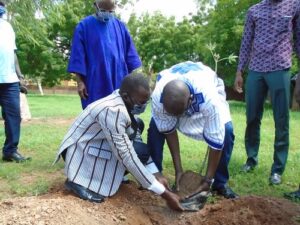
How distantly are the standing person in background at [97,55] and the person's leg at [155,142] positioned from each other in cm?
67

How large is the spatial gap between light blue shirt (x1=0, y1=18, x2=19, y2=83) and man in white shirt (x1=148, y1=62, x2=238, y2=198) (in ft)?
6.82

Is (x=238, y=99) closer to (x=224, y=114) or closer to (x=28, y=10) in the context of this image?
(x=28, y=10)

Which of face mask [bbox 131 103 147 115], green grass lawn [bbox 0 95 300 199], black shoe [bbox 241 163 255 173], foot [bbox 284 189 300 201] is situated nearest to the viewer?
face mask [bbox 131 103 147 115]

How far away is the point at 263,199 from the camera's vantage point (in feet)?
12.2

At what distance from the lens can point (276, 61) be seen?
178 inches

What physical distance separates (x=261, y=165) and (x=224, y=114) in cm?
188

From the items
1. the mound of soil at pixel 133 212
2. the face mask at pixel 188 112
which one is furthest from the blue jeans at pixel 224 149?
the face mask at pixel 188 112

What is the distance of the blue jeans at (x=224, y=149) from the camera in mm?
3913

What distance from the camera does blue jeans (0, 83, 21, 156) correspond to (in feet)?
17.3

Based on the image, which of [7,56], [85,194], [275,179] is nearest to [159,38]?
[7,56]

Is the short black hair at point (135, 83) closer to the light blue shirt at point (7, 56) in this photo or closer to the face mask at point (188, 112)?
the face mask at point (188, 112)

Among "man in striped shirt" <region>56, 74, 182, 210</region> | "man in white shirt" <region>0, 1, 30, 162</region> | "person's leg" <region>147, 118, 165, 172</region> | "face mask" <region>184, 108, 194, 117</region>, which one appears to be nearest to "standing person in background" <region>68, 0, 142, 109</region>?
"person's leg" <region>147, 118, 165, 172</region>

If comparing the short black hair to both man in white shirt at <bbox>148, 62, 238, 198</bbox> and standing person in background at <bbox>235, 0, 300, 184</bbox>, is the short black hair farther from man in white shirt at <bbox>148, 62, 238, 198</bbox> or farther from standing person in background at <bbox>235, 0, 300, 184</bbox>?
standing person in background at <bbox>235, 0, 300, 184</bbox>

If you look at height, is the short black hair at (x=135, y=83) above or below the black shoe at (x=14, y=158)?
above
